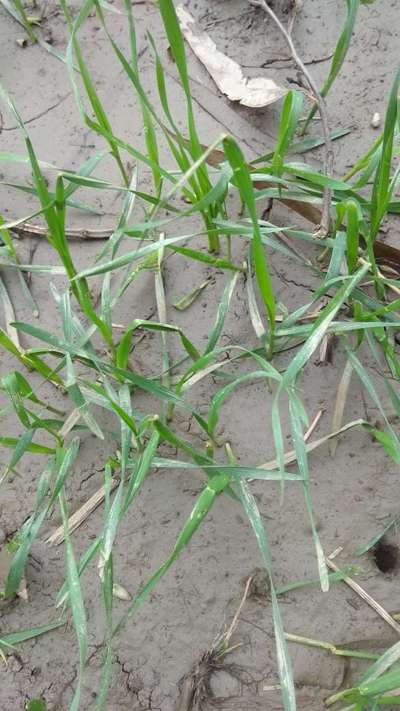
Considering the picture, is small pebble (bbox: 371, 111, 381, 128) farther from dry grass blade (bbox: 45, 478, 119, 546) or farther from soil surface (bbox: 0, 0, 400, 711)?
dry grass blade (bbox: 45, 478, 119, 546)

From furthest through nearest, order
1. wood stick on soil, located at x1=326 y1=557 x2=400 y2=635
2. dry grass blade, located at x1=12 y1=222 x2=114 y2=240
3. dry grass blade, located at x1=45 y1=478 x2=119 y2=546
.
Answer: dry grass blade, located at x1=12 y1=222 x2=114 y2=240 → dry grass blade, located at x1=45 y1=478 x2=119 y2=546 → wood stick on soil, located at x1=326 y1=557 x2=400 y2=635

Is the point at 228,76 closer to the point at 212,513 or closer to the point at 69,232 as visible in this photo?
the point at 69,232

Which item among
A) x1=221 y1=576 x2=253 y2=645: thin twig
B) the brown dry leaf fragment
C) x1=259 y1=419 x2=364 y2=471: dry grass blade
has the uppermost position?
the brown dry leaf fragment

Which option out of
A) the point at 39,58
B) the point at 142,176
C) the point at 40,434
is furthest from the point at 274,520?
the point at 39,58

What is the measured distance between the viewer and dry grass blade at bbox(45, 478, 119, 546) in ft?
4.15

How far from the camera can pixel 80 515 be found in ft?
4.18

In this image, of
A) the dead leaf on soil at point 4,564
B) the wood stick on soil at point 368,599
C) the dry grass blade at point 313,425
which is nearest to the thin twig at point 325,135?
the dry grass blade at point 313,425

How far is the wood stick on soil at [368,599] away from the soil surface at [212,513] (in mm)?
11

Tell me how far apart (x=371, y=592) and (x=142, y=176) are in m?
0.96

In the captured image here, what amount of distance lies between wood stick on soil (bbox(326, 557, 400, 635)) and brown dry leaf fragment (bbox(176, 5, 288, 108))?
0.96 metres

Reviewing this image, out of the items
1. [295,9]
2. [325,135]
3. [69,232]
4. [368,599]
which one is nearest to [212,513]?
[368,599]

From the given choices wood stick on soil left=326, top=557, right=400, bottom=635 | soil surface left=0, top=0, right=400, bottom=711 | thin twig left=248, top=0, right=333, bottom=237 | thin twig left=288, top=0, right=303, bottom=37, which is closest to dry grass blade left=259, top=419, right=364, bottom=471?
soil surface left=0, top=0, right=400, bottom=711

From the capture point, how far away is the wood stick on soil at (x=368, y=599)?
116 centimetres

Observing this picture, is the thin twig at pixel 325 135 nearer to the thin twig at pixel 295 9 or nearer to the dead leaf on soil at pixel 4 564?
the thin twig at pixel 295 9
